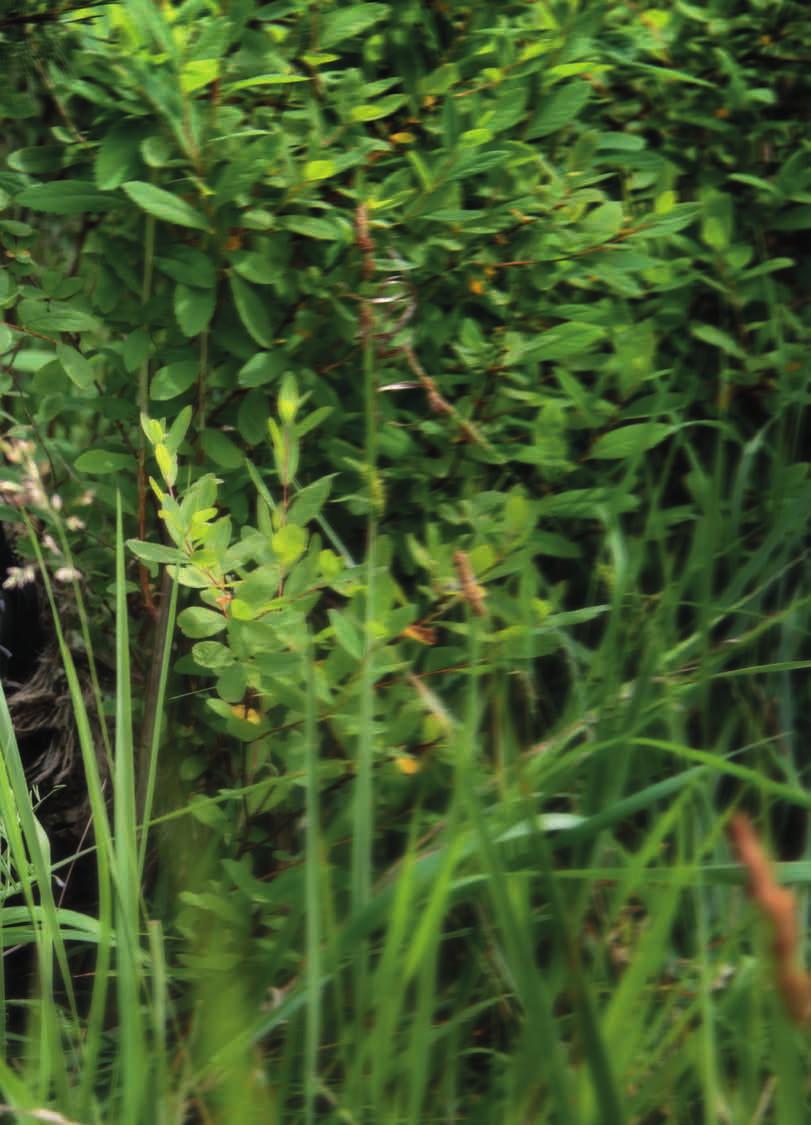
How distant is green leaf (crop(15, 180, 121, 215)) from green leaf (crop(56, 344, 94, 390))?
170mm

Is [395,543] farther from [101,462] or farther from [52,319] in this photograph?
[52,319]

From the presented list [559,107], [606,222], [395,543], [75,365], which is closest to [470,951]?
[395,543]

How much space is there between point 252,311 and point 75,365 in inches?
9.2

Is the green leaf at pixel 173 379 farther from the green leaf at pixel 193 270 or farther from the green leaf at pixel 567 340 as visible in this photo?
the green leaf at pixel 567 340

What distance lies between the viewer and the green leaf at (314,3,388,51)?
57.7 inches

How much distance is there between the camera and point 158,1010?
92 centimetres

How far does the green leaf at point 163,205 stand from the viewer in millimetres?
1362

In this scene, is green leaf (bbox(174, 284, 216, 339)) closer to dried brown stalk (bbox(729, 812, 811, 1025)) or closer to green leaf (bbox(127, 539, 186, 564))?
green leaf (bbox(127, 539, 186, 564))

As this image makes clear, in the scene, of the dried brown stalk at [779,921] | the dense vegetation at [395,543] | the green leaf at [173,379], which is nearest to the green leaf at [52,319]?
the dense vegetation at [395,543]

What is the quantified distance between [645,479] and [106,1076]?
1.27 meters

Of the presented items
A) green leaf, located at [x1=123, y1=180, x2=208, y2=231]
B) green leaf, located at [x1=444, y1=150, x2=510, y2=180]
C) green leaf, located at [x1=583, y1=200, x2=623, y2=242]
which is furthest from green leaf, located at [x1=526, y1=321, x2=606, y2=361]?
green leaf, located at [x1=123, y1=180, x2=208, y2=231]

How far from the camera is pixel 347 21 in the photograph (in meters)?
1.48

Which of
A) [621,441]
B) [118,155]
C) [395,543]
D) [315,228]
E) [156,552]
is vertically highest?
[118,155]

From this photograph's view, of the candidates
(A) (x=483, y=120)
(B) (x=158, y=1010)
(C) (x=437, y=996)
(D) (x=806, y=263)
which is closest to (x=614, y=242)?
(A) (x=483, y=120)
